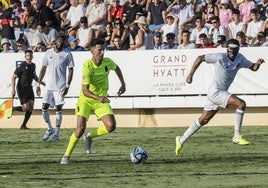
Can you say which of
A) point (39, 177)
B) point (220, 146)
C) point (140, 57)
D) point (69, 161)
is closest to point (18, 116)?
point (140, 57)

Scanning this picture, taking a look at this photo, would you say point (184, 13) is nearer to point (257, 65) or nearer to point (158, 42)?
point (158, 42)

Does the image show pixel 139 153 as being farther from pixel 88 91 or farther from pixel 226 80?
pixel 226 80

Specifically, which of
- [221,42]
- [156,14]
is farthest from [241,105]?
[156,14]

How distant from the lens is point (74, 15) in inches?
1179

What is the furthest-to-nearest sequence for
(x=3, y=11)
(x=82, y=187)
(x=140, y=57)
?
(x=3, y=11), (x=140, y=57), (x=82, y=187)

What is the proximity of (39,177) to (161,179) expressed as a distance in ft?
6.04

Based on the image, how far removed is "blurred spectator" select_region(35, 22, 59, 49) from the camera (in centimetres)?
2903

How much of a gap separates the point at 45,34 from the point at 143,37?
9.35ft

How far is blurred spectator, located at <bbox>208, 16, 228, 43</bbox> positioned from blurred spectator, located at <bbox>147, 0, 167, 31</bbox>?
1.86m

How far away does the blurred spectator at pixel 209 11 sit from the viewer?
91.7 feet

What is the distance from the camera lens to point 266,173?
15703 mm

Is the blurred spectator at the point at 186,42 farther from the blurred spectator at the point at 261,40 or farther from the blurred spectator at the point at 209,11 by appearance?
the blurred spectator at the point at 261,40

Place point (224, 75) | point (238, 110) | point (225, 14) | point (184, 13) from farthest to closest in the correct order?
1. point (184, 13)
2. point (225, 14)
3. point (238, 110)
4. point (224, 75)

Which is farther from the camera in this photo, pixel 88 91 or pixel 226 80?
pixel 226 80
